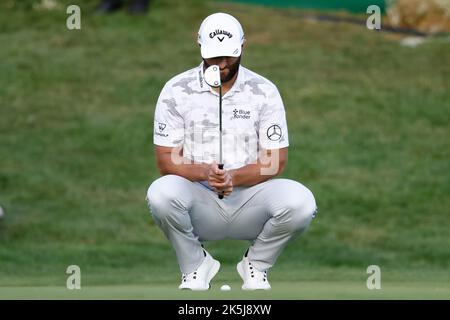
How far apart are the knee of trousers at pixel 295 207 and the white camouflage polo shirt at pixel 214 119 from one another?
0.24 m

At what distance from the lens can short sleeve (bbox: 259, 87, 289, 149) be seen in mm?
7562

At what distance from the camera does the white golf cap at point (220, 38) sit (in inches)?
291

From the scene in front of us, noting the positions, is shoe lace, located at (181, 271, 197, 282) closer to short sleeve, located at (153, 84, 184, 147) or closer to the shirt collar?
short sleeve, located at (153, 84, 184, 147)

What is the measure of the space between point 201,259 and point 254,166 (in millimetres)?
549

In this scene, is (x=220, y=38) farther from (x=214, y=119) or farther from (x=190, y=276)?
(x=190, y=276)

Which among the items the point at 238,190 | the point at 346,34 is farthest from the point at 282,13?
the point at 238,190

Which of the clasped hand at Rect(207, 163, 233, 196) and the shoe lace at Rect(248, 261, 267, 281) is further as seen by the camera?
the shoe lace at Rect(248, 261, 267, 281)

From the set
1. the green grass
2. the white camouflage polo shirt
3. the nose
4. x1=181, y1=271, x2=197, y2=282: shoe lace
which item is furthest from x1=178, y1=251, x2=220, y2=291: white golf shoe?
the green grass

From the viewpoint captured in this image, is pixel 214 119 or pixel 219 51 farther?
pixel 214 119

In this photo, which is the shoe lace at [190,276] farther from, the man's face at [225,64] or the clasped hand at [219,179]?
the man's face at [225,64]

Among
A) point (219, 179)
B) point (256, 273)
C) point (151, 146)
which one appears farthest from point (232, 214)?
point (151, 146)

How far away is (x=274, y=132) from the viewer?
7562 millimetres

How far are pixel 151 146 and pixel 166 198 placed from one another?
884cm

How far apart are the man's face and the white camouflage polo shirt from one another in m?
0.11
